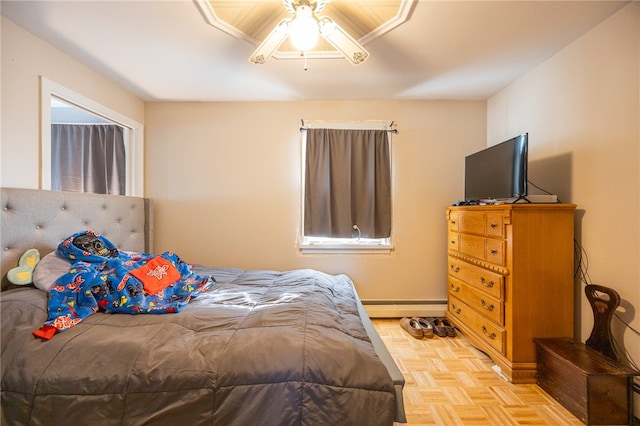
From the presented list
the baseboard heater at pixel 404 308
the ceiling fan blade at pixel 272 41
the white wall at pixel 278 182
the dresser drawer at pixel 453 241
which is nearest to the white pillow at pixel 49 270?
the white wall at pixel 278 182

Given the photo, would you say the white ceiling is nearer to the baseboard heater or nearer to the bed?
the bed

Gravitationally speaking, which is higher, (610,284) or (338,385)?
(610,284)

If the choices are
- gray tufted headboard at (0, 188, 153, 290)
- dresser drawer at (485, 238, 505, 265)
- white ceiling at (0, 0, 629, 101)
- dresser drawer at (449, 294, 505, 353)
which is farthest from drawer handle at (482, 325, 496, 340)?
gray tufted headboard at (0, 188, 153, 290)

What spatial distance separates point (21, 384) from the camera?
0.99 m

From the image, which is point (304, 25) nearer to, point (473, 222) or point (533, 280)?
point (473, 222)

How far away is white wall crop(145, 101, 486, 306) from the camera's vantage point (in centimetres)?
268

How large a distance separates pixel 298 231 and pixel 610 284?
232cm

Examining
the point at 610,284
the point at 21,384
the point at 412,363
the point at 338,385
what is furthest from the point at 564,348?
the point at 21,384

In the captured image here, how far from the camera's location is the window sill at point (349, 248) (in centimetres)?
268

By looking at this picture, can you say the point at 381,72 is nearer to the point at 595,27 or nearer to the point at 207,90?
the point at 595,27

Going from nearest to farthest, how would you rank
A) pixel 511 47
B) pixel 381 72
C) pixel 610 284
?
pixel 610 284
pixel 511 47
pixel 381 72

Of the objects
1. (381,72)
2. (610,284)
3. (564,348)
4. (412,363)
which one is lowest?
(412,363)

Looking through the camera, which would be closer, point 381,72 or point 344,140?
point 381,72

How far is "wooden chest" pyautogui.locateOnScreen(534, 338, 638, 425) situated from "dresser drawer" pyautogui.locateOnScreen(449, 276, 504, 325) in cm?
34
